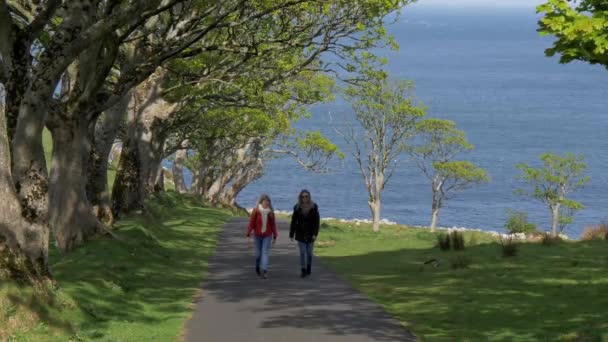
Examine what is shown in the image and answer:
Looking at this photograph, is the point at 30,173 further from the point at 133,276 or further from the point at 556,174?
the point at 556,174

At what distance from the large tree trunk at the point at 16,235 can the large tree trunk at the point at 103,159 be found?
1031 centimetres

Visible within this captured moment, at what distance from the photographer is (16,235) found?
46.2ft

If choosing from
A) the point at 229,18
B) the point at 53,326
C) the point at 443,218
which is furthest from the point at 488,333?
the point at 443,218

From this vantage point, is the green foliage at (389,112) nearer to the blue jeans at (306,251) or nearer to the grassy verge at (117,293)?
the grassy verge at (117,293)

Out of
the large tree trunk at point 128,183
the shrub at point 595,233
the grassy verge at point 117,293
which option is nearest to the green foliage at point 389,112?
the shrub at point 595,233

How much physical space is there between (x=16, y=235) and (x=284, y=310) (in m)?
4.39

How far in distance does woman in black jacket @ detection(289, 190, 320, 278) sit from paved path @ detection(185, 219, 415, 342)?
619mm

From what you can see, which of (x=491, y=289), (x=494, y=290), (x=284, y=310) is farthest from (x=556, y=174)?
(x=284, y=310)

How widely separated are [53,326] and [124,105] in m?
13.5

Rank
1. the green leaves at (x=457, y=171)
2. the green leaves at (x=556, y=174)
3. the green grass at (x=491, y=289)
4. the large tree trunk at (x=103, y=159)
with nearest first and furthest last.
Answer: the green grass at (x=491, y=289)
the large tree trunk at (x=103, y=159)
the green leaves at (x=556, y=174)
the green leaves at (x=457, y=171)

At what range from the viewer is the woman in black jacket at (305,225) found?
2020cm

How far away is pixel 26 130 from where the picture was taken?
14.8 m

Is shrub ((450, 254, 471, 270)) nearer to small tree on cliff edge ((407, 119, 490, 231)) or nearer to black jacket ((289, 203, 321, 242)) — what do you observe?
black jacket ((289, 203, 321, 242))

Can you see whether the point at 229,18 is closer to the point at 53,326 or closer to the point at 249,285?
the point at 249,285
